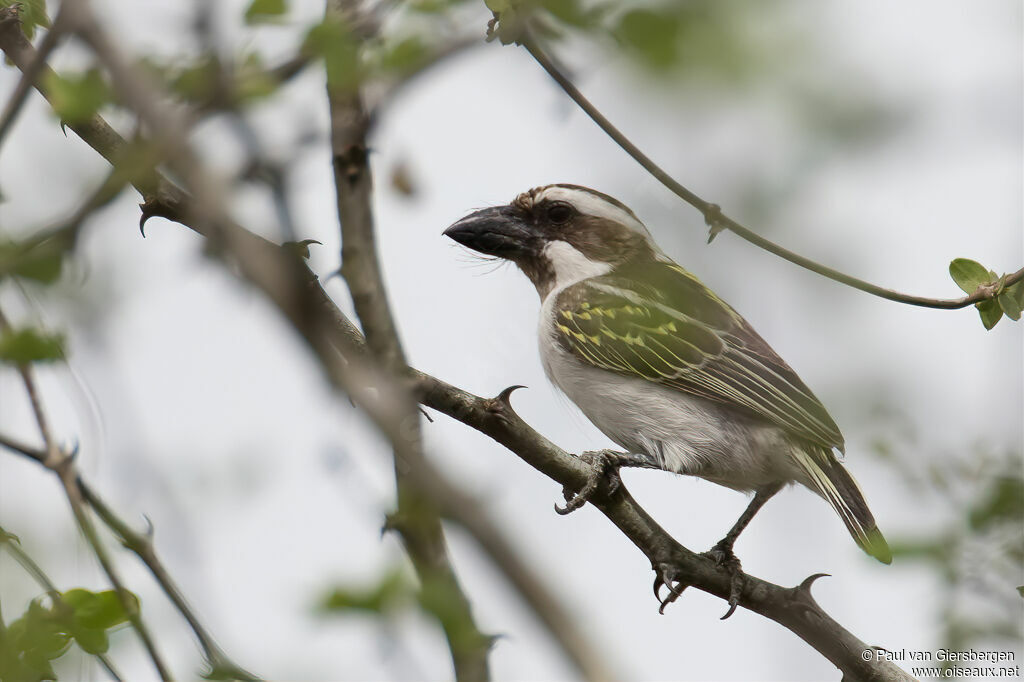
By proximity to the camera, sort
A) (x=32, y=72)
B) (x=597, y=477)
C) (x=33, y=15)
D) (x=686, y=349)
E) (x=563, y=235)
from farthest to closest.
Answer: (x=563, y=235) → (x=686, y=349) → (x=597, y=477) → (x=33, y=15) → (x=32, y=72)

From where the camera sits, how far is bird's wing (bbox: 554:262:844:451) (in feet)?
21.3

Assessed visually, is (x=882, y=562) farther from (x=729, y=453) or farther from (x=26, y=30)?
(x=26, y=30)

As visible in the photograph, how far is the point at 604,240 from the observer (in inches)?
318

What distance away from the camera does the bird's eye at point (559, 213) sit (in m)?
8.03

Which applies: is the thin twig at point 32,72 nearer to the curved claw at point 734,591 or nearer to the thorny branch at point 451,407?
the thorny branch at point 451,407

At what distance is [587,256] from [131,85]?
6.02 m

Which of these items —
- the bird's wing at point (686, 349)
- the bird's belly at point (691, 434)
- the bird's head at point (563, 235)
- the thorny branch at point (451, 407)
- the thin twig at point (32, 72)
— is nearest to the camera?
the thorny branch at point (451, 407)

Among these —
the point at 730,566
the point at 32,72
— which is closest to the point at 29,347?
the point at 32,72

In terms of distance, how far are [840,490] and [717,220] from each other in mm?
2724

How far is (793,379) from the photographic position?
695 cm

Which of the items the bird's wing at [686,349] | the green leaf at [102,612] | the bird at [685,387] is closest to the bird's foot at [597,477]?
the bird at [685,387]

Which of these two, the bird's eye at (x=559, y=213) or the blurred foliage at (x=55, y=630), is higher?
the bird's eye at (x=559, y=213)

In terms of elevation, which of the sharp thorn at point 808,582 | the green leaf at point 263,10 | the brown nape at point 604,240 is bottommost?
the sharp thorn at point 808,582

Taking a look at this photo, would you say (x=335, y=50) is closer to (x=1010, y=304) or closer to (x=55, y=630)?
(x=55, y=630)
